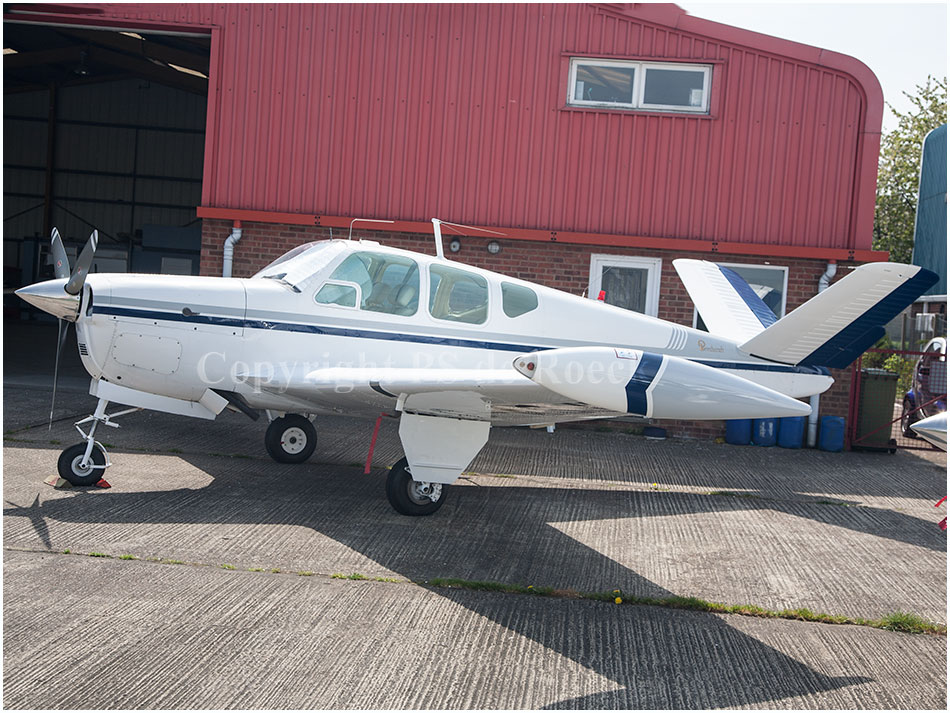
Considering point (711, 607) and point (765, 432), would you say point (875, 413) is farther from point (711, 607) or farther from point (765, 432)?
point (711, 607)

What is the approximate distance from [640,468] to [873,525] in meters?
2.45

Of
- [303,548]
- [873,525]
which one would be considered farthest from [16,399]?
[873,525]

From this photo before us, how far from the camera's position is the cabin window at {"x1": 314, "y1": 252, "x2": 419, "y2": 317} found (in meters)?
6.48

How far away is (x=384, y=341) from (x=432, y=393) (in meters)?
1.40

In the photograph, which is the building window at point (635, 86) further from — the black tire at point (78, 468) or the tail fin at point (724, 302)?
the black tire at point (78, 468)

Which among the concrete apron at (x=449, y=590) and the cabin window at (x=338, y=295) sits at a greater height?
the cabin window at (x=338, y=295)

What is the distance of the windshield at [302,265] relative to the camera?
21.4 feet

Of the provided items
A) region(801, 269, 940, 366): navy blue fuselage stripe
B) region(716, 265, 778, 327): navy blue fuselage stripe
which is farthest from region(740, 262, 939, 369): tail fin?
region(716, 265, 778, 327): navy blue fuselage stripe

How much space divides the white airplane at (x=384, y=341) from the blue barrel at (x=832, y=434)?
125 inches

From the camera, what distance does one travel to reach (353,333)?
6.47 m

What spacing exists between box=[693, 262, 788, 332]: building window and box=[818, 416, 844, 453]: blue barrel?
1540mm

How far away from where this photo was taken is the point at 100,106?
26953 mm

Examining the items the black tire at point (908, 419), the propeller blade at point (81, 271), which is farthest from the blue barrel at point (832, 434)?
the propeller blade at point (81, 271)

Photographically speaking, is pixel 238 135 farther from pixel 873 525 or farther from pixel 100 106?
pixel 100 106
